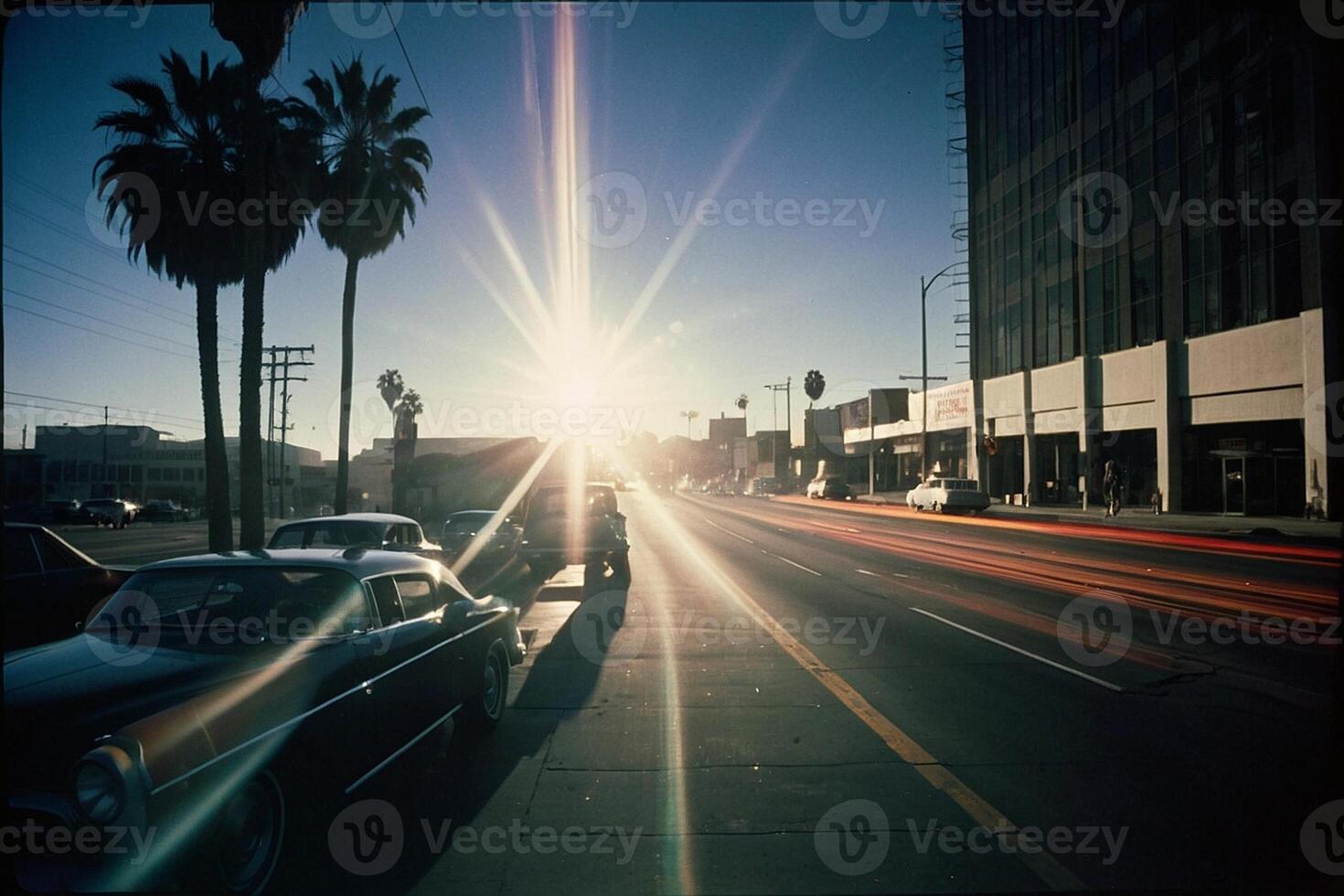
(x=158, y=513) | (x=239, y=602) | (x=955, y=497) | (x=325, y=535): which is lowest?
(x=158, y=513)

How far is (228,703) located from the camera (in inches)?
156

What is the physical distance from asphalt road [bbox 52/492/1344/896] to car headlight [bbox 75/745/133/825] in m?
1.20

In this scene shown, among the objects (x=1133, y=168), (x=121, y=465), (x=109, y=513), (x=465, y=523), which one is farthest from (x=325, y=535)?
(x=121, y=465)

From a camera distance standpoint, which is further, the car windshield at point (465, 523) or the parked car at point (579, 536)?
the car windshield at point (465, 523)

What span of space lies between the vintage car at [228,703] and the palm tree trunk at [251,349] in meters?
12.6

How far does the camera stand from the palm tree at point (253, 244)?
1638 cm

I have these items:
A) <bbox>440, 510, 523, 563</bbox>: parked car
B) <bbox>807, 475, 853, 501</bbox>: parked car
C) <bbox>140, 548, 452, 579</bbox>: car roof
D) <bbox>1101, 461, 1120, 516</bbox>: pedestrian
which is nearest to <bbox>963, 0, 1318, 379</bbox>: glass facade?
<bbox>1101, 461, 1120, 516</bbox>: pedestrian

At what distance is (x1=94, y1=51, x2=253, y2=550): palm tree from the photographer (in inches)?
835

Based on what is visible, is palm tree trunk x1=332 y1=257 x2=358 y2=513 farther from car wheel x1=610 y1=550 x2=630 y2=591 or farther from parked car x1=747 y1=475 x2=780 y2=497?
parked car x1=747 y1=475 x2=780 y2=497

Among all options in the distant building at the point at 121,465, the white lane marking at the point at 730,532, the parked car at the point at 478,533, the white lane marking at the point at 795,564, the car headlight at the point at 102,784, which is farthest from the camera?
the distant building at the point at 121,465

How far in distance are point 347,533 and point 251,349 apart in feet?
22.1

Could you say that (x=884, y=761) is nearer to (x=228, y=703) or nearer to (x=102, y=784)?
(x=228, y=703)

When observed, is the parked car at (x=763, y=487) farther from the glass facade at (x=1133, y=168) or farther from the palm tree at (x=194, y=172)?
the palm tree at (x=194, y=172)

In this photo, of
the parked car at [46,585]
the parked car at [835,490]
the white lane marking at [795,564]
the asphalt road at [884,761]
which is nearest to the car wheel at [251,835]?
the asphalt road at [884,761]
